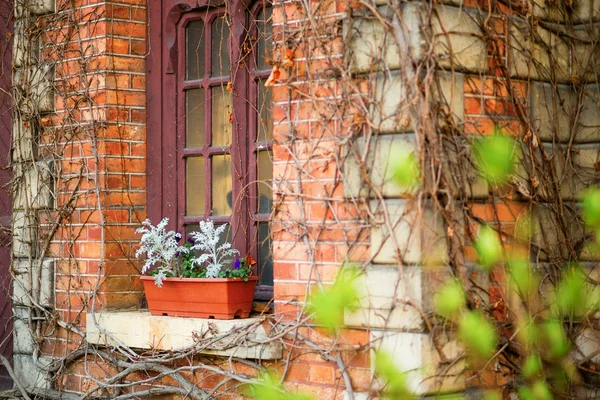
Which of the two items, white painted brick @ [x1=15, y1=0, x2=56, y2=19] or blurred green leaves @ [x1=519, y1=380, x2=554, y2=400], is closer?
blurred green leaves @ [x1=519, y1=380, x2=554, y2=400]

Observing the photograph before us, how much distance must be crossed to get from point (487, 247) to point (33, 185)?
2934mm

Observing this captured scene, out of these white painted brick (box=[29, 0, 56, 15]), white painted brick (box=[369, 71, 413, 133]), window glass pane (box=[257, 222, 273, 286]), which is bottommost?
window glass pane (box=[257, 222, 273, 286])

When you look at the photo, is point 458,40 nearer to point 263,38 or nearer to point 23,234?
point 263,38

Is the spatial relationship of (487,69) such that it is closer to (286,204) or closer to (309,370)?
(286,204)

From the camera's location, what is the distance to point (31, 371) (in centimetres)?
576

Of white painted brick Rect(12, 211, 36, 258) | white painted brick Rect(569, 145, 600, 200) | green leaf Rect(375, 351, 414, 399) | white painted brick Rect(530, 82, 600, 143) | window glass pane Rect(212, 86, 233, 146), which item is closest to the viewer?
green leaf Rect(375, 351, 414, 399)

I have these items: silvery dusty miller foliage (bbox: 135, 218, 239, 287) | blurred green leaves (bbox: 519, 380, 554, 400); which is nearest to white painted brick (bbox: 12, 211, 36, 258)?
silvery dusty miller foliage (bbox: 135, 218, 239, 287)

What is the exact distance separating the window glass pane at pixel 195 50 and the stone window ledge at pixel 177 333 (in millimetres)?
→ 1355

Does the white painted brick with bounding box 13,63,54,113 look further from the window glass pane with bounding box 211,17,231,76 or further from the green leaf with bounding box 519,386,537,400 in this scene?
the green leaf with bounding box 519,386,537,400

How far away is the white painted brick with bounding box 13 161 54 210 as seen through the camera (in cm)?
567

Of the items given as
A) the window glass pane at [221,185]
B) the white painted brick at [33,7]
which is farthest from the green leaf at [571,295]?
the white painted brick at [33,7]

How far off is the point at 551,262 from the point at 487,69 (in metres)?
0.94

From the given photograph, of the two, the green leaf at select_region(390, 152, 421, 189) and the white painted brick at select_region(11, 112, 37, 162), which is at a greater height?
the white painted brick at select_region(11, 112, 37, 162)

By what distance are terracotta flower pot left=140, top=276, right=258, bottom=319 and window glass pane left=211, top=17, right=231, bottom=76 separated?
3.87 feet
